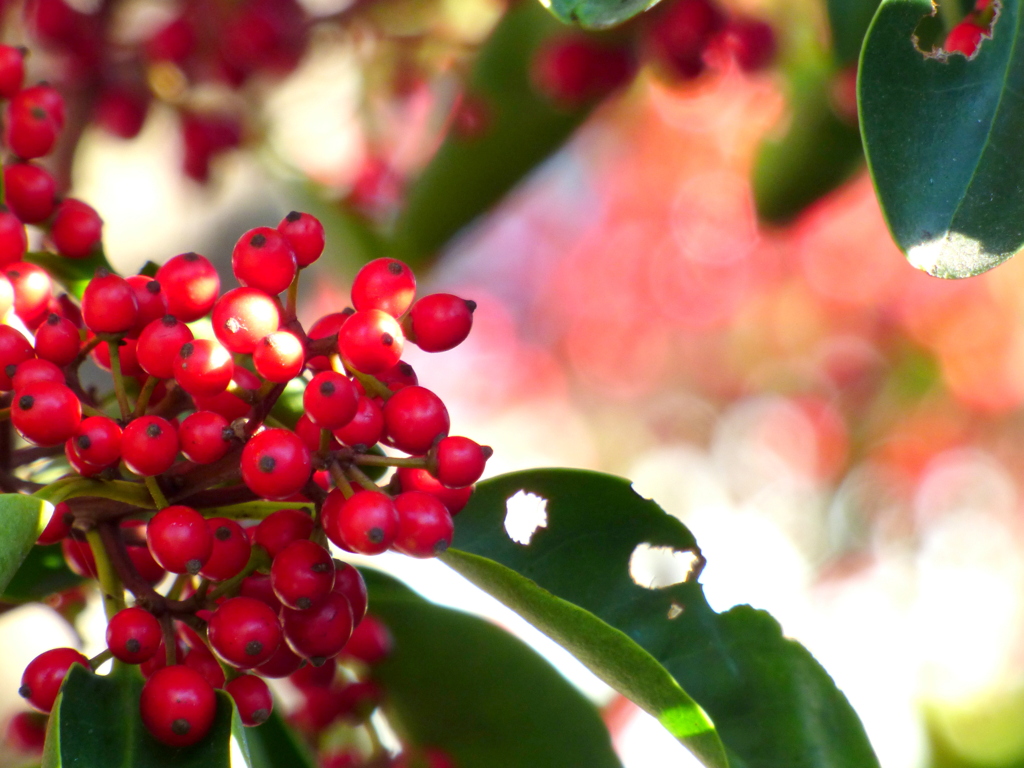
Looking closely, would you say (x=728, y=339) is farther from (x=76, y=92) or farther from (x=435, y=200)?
(x=76, y=92)

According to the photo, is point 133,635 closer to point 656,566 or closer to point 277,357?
point 277,357

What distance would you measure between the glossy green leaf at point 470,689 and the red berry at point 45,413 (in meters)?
0.45

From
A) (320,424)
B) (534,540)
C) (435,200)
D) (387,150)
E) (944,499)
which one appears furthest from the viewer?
(944,499)

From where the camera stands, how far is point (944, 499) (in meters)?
3.66

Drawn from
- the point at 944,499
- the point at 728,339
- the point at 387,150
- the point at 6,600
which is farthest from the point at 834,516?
the point at 6,600

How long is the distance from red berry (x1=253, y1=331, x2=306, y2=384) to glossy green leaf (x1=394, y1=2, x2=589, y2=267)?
1.05 metres

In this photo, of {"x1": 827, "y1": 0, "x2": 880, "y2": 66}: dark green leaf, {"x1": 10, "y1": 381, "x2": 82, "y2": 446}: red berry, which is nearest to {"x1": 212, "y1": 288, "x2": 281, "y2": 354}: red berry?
{"x1": 10, "y1": 381, "x2": 82, "y2": 446}: red berry

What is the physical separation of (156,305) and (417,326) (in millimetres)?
190

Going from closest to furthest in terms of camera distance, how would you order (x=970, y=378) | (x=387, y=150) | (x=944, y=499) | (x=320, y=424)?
(x=320, y=424)
(x=387, y=150)
(x=970, y=378)
(x=944, y=499)

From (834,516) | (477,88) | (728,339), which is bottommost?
(477,88)

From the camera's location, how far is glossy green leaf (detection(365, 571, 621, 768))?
1096mm

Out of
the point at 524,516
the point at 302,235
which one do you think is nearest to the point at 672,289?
the point at 524,516

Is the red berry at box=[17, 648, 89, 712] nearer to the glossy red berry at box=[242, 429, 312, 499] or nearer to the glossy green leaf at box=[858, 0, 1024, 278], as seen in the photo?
the glossy red berry at box=[242, 429, 312, 499]

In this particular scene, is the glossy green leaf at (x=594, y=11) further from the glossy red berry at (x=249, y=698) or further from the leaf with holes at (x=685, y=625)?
the glossy red berry at (x=249, y=698)
